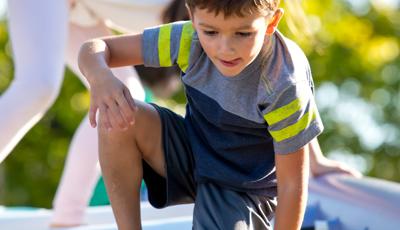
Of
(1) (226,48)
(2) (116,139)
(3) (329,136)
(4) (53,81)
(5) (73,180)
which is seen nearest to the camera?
(1) (226,48)

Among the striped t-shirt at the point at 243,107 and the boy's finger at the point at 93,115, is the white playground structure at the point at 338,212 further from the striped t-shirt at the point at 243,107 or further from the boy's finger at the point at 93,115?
the boy's finger at the point at 93,115

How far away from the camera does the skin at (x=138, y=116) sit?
5.25ft

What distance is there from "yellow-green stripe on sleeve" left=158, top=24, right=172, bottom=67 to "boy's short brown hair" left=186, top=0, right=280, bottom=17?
0.56 feet

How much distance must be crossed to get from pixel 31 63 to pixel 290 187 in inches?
→ 31.6

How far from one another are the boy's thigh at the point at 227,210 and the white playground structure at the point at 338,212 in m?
0.32

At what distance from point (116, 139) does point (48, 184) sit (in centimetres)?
367

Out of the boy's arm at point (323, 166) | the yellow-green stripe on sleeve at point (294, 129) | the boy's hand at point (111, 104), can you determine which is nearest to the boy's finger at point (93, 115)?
the boy's hand at point (111, 104)

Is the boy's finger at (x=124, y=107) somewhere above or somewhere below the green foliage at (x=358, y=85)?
above

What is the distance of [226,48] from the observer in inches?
62.5

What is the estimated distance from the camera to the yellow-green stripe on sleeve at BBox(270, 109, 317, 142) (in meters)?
1.65

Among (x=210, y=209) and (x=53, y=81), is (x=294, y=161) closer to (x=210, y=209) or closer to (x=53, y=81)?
(x=210, y=209)

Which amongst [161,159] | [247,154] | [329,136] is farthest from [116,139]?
[329,136]

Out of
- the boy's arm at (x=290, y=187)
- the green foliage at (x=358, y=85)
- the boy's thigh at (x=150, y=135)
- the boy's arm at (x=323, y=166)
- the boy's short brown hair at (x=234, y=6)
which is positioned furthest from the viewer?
the green foliage at (x=358, y=85)

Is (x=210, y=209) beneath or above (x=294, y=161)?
beneath
